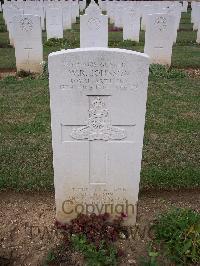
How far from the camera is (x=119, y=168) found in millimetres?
3648

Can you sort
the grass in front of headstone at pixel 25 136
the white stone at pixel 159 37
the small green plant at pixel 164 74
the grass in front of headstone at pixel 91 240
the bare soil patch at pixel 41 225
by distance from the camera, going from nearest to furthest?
1. the grass in front of headstone at pixel 91 240
2. the bare soil patch at pixel 41 225
3. the grass in front of headstone at pixel 25 136
4. the small green plant at pixel 164 74
5. the white stone at pixel 159 37

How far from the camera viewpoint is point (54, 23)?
15.2 meters

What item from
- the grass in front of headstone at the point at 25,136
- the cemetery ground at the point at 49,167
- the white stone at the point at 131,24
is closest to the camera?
the cemetery ground at the point at 49,167

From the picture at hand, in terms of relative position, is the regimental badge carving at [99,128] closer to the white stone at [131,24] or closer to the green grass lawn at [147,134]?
the green grass lawn at [147,134]

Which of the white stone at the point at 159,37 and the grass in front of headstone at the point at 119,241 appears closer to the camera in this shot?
the grass in front of headstone at the point at 119,241

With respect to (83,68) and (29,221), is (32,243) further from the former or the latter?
(83,68)

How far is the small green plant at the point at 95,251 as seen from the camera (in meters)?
3.36

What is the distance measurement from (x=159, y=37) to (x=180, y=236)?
331 inches

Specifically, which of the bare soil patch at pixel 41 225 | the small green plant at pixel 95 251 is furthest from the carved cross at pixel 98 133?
the bare soil patch at pixel 41 225

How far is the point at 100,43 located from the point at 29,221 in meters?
8.15

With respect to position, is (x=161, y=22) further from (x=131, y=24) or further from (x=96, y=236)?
(x=96, y=236)

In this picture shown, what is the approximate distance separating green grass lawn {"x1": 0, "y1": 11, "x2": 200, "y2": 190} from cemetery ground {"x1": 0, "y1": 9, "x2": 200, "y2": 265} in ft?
0.04

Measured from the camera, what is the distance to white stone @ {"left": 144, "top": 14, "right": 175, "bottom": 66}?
10.6 metres

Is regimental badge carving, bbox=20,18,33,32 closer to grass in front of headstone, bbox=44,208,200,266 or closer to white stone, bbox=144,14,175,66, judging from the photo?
white stone, bbox=144,14,175,66
